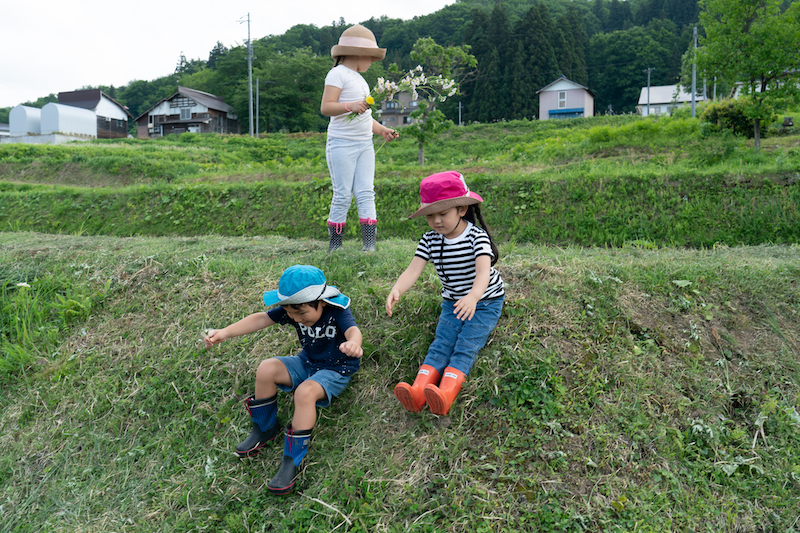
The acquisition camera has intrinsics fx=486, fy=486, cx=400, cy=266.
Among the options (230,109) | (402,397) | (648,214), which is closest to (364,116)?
(402,397)

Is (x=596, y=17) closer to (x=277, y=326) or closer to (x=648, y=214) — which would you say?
(x=648, y=214)

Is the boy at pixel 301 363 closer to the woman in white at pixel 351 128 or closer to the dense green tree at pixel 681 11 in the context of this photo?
the woman in white at pixel 351 128

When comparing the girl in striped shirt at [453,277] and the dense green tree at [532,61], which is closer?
the girl in striped shirt at [453,277]

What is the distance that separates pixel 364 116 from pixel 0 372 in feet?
12.4

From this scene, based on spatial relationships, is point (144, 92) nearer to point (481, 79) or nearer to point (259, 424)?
point (481, 79)

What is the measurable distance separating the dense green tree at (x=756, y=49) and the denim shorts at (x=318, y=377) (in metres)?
9.74

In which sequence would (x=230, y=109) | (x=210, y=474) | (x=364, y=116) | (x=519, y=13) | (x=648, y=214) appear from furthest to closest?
(x=519, y=13)
(x=230, y=109)
(x=648, y=214)
(x=364, y=116)
(x=210, y=474)

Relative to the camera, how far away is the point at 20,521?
2961 mm

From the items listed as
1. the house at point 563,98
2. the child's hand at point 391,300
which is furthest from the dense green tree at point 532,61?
the child's hand at point 391,300

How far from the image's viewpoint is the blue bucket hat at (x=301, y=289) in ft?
9.20

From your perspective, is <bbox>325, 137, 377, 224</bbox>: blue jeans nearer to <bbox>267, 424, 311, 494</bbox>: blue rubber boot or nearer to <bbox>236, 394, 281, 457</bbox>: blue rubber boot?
<bbox>236, 394, 281, 457</bbox>: blue rubber boot

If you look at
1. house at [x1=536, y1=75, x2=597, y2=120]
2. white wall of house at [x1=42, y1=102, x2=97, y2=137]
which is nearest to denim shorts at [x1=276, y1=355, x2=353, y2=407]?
house at [x1=536, y1=75, x2=597, y2=120]

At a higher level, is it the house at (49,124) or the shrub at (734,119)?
the house at (49,124)

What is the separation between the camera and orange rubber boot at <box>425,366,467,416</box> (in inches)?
104
